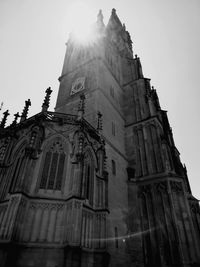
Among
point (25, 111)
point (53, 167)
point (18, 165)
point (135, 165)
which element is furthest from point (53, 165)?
point (135, 165)

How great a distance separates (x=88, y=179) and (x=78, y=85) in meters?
13.1

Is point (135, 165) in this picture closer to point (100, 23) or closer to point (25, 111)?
point (25, 111)

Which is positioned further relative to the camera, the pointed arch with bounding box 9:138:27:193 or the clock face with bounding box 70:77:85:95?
the clock face with bounding box 70:77:85:95

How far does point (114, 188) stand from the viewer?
49.5 feet

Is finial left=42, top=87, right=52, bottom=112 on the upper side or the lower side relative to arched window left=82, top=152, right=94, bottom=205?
upper

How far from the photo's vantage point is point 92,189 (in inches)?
470

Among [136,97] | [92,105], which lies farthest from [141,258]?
[136,97]

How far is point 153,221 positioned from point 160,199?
168 cm

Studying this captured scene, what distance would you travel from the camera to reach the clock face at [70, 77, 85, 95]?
21758mm

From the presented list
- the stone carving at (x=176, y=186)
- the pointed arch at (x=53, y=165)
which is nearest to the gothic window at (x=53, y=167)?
the pointed arch at (x=53, y=165)

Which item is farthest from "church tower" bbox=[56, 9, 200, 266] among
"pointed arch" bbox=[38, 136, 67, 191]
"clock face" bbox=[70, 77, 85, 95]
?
"pointed arch" bbox=[38, 136, 67, 191]

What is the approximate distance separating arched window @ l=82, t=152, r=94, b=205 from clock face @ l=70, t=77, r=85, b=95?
Answer: 1072cm

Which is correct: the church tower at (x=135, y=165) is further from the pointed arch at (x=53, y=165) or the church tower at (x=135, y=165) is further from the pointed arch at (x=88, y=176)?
the pointed arch at (x=53, y=165)

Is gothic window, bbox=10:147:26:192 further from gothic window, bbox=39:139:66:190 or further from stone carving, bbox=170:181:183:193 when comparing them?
stone carving, bbox=170:181:183:193
